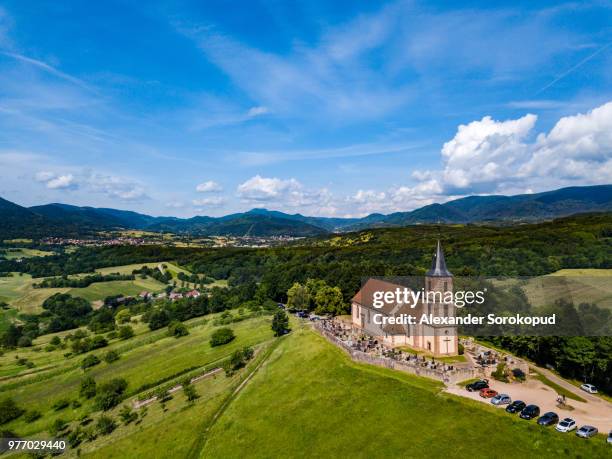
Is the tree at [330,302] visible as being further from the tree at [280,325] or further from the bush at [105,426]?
the bush at [105,426]

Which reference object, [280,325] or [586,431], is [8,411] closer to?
[280,325]

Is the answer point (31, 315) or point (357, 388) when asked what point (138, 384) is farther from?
point (31, 315)

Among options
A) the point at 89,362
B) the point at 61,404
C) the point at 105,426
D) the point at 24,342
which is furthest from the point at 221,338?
the point at 24,342

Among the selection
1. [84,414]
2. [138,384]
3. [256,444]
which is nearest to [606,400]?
[256,444]

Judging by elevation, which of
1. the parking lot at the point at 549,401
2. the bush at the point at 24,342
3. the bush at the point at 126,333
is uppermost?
the parking lot at the point at 549,401

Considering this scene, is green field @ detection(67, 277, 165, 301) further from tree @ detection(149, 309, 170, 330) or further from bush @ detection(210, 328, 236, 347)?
bush @ detection(210, 328, 236, 347)

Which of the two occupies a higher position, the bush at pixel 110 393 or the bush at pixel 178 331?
the bush at pixel 178 331

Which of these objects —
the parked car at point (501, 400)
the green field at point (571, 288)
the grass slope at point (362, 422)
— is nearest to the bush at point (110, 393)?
the grass slope at point (362, 422)

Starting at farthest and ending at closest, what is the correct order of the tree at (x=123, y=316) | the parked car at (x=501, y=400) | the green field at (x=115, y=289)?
1. the green field at (x=115, y=289)
2. the tree at (x=123, y=316)
3. the parked car at (x=501, y=400)
